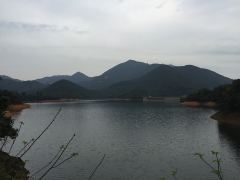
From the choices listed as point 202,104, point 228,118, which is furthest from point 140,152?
point 202,104

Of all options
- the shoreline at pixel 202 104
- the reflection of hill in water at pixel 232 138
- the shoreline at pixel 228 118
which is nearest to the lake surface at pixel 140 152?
the reflection of hill in water at pixel 232 138

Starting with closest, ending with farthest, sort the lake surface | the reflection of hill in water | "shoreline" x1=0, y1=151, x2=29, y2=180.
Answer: "shoreline" x1=0, y1=151, x2=29, y2=180 → the lake surface → the reflection of hill in water

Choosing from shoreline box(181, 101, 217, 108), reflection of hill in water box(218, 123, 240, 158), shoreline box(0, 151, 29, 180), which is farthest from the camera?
shoreline box(181, 101, 217, 108)

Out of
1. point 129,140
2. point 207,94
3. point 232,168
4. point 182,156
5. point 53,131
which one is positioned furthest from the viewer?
point 207,94

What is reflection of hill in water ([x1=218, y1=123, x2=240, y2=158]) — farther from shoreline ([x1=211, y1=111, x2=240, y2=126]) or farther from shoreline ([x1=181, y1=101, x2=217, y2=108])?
shoreline ([x1=181, y1=101, x2=217, y2=108])

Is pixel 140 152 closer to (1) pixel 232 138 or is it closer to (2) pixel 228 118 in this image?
(1) pixel 232 138

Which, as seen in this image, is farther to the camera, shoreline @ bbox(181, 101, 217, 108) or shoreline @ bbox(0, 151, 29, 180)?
shoreline @ bbox(181, 101, 217, 108)

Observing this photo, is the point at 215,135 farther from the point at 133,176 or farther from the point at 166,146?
the point at 133,176

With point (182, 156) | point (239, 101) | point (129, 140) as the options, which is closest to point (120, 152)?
point (182, 156)

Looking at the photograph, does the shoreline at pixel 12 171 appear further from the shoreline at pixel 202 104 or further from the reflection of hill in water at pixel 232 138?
the shoreline at pixel 202 104

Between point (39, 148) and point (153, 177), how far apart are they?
769 inches

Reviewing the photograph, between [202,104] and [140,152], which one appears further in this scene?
[202,104]

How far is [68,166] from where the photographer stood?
34938mm

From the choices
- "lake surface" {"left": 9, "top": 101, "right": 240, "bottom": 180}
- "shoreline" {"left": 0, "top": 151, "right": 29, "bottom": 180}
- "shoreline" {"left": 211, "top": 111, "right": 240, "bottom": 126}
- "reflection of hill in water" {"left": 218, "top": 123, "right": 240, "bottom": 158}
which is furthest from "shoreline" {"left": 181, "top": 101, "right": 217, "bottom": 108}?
"shoreline" {"left": 0, "top": 151, "right": 29, "bottom": 180}
